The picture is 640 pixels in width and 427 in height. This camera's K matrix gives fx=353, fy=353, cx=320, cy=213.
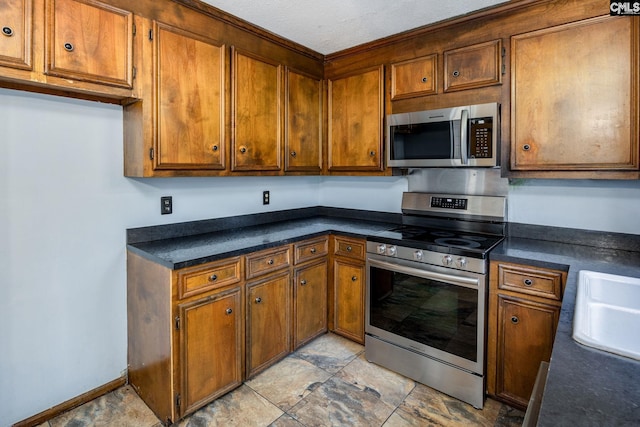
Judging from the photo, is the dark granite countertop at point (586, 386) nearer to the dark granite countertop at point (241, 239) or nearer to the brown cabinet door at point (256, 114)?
the dark granite countertop at point (241, 239)

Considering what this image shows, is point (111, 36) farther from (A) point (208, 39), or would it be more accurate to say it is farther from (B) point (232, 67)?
(B) point (232, 67)

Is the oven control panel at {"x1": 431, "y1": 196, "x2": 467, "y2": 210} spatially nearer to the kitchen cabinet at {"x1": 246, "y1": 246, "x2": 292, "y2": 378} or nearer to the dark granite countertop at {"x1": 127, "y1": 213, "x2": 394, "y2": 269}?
the dark granite countertop at {"x1": 127, "y1": 213, "x2": 394, "y2": 269}

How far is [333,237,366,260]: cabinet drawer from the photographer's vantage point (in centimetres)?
260

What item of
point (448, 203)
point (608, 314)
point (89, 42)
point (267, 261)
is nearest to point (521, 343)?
point (608, 314)

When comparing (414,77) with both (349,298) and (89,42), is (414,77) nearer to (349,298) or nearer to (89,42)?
(349,298)

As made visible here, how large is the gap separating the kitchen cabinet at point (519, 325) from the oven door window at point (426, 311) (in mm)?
115

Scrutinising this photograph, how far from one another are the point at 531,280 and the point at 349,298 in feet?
4.16

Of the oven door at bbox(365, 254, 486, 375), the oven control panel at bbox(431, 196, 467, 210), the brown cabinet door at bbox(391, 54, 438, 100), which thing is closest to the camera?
the oven door at bbox(365, 254, 486, 375)

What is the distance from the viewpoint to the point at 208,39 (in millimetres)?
2180

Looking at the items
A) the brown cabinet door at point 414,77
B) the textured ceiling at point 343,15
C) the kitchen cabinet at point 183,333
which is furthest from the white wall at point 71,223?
the textured ceiling at point 343,15

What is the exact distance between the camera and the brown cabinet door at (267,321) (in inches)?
87.8

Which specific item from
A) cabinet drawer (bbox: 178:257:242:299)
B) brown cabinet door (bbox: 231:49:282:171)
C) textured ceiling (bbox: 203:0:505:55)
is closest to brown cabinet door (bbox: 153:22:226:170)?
brown cabinet door (bbox: 231:49:282:171)

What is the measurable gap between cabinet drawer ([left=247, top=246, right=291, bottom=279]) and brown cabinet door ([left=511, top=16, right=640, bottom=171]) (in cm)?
158

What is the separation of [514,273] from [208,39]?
2.26 metres
